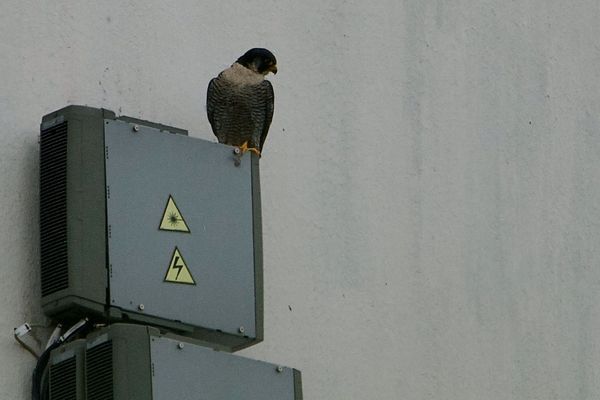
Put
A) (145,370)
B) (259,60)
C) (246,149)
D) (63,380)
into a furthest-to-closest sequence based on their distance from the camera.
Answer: (259,60) → (246,149) → (63,380) → (145,370)

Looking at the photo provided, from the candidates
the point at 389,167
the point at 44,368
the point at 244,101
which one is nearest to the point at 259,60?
the point at 244,101

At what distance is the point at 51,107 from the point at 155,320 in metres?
0.70

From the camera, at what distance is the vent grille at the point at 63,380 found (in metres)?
4.01

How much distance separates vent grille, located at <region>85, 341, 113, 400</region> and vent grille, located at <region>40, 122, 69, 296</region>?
0.20 m

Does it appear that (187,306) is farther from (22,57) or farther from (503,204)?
(503,204)

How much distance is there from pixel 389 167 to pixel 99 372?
1.55 m

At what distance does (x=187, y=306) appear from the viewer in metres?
4.18

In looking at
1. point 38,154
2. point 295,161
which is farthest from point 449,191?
point 38,154

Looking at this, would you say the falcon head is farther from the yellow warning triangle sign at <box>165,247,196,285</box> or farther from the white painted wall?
the yellow warning triangle sign at <box>165,247,196,285</box>

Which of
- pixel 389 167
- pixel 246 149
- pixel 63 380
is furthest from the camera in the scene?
pixel 389 167

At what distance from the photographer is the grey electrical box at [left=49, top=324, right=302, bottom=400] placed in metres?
3.91

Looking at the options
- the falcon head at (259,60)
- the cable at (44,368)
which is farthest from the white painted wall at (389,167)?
the falcon head at (259,60)

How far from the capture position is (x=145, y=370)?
3.93 m

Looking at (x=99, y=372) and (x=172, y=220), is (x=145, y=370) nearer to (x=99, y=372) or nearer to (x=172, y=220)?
(x=99, y=372)
